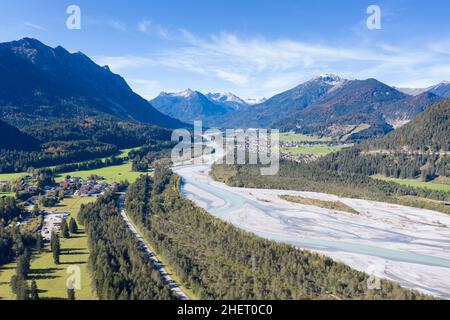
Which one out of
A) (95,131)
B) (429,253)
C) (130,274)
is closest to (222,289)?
(130,274)

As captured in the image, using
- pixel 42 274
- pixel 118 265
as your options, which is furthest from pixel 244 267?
pixel 42 274

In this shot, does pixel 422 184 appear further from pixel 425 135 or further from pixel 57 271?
pixel 57 271

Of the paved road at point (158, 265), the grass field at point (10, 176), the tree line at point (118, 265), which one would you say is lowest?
the paved road at point (158, 265)

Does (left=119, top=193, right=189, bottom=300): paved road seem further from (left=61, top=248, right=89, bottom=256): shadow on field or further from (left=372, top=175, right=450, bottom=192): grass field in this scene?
(left=372, top=175, right=450, bottom=192): grass field

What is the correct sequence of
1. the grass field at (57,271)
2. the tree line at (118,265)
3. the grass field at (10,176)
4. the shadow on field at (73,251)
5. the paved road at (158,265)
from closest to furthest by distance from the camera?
Answer: the tree line at (118,265) < the paved road at (158,265) < the grass field at (57,271) < the shadow on field at (73,251) < the grass field at (10,176)

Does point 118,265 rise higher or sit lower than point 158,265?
higher

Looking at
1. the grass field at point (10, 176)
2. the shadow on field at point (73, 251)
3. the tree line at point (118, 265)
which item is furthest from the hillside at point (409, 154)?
the grass field at point (10, 176)

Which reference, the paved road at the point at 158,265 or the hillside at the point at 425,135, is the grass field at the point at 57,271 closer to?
the paved road at the point at 158,265
